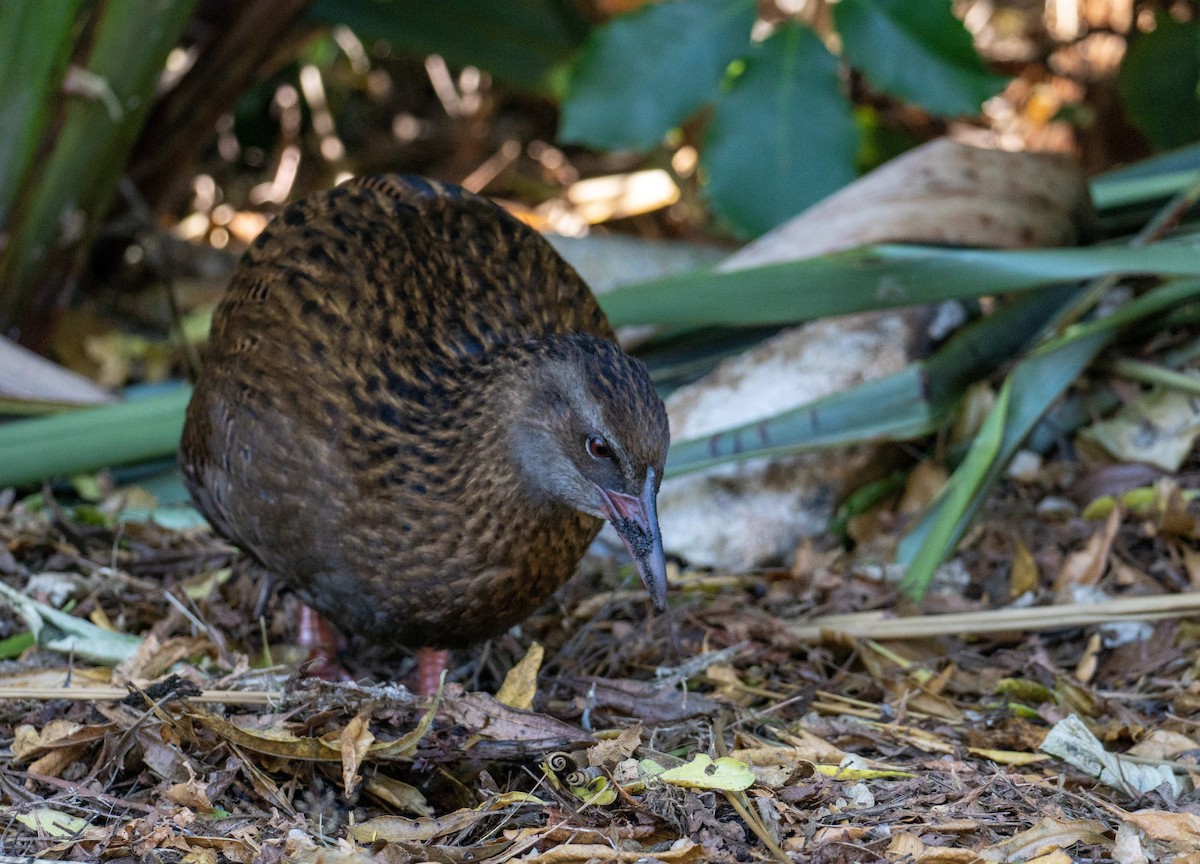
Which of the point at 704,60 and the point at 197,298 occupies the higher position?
the point at 704,60

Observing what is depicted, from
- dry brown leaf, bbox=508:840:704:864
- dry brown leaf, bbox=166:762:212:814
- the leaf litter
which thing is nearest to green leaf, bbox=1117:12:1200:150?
the leaf litter

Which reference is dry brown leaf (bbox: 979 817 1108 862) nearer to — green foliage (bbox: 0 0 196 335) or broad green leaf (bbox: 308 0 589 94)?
green foliage (bbox: 0 0 196 335)

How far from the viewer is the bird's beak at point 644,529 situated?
108 inches

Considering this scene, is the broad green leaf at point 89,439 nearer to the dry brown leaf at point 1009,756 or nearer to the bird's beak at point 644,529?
the bird's beak at point 644,529

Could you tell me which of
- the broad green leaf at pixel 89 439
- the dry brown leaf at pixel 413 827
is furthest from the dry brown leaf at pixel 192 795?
the broad green leaf at pixel 89 439

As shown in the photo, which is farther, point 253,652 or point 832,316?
point 832,316

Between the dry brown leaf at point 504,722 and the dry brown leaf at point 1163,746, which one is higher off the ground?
the dry brown leaf at point 504,722

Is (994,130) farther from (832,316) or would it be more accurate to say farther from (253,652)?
(253,652)

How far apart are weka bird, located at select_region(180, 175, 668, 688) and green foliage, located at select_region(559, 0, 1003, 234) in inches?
54.7

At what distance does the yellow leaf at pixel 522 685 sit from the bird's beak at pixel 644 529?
0.35m


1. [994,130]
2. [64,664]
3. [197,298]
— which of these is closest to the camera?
[64,664]

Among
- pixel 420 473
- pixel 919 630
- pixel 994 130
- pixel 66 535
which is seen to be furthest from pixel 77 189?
pixel 994 130

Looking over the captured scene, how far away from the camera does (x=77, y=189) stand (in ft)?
14.8

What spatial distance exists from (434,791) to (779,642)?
987 mm
